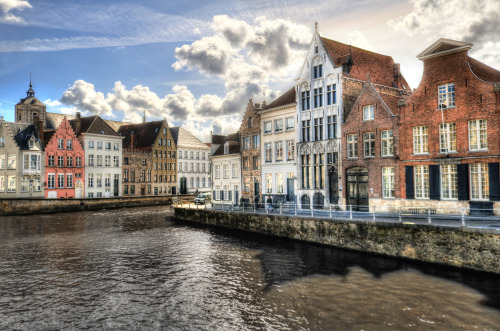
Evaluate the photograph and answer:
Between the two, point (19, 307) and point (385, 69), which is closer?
point (19, 307)

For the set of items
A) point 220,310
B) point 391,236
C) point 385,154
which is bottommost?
point 220,310

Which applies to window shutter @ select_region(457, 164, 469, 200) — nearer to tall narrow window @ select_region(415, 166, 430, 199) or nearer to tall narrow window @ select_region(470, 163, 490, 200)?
tall narrow window @ select_region(470, 163, 490, 200)

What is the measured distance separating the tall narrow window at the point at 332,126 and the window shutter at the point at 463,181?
11279mm

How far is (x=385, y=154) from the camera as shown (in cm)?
2872

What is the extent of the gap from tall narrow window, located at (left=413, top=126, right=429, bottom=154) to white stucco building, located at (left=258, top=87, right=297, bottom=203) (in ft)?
40.4

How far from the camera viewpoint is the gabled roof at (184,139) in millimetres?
80750

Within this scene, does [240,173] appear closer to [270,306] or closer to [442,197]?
[442,197]

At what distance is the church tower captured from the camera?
3268 inches

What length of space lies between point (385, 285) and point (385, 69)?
27.1 metres

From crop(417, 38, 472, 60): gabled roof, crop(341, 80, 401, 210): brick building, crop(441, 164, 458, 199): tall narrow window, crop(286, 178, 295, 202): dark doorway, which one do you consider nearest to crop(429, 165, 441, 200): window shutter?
crop(441, 164, 458, 199): tall narrow window

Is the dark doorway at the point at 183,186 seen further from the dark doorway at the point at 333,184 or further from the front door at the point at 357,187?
the front door at the point at 357,187

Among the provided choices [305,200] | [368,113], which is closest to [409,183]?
[368,113]

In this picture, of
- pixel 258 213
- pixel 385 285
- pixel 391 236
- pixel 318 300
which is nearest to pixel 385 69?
pixel 258 213

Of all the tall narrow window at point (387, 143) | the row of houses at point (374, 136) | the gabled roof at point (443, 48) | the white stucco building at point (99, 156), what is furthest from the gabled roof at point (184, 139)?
the gabled roof at point (443, 48)
